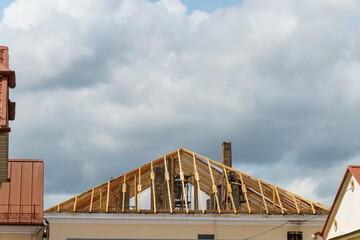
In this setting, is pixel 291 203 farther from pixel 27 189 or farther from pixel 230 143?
pixel 27 189

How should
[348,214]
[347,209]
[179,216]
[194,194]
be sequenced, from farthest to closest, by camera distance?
[194,194] → [179,216] → [347,209] → [348,214]

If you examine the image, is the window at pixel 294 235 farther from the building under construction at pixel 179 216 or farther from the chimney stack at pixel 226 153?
the chimney stack at pixel 226 153

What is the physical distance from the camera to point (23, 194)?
45719mm

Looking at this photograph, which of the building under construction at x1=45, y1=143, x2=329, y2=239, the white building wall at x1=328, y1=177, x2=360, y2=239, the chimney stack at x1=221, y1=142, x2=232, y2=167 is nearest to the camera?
the white building wall at x1=328, y1=177, x2=360, y2=239

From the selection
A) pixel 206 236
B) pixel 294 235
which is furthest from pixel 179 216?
pixel 294 235

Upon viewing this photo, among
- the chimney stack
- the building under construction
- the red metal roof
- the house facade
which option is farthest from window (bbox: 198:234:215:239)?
the house facade

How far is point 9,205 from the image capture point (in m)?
44.7

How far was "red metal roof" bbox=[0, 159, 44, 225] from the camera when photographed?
44.0 metres

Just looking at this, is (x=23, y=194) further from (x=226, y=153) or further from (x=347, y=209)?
(x=347, y=209)

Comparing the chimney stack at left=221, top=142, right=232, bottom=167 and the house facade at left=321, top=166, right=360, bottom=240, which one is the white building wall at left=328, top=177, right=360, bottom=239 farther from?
the chimney stack at left=221, top=142, right=232, bottom=167

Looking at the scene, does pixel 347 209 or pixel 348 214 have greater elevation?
pixel 347 209

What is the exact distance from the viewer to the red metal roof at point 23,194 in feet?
144

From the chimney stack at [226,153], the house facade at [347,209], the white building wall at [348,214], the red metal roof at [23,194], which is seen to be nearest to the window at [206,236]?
the chimney stack at [226,153]

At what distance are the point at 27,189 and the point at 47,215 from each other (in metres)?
5.60
